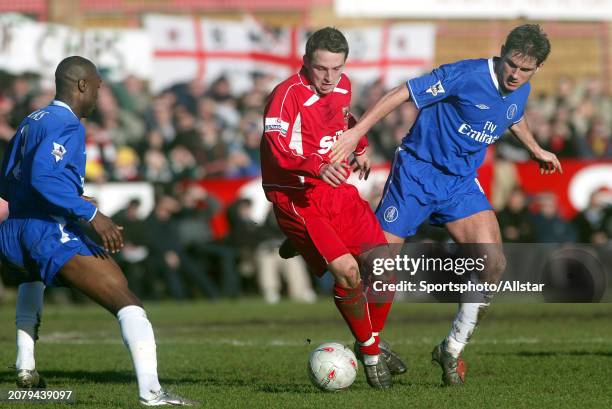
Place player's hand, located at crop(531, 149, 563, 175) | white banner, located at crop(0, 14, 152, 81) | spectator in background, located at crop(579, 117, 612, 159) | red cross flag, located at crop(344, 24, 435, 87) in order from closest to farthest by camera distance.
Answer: player's hand, located at crop(531, 149, 563, 175)
spectator in background, located at crop(579, 117, 612, 159)
white banner, located at crop(0, 14, 152, 81)
red cross flag, located at crop(344, 24, 435, 87)

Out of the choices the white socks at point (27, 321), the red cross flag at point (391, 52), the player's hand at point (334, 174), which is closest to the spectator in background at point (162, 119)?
the red cross flag at point (391, 52)

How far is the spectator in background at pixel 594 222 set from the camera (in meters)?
20.2

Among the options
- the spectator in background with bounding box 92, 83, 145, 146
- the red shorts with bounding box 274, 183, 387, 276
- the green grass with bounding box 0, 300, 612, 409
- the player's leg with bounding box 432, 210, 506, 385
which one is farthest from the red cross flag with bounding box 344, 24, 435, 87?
the red shorts with bounding box 274, 183, 387, 276

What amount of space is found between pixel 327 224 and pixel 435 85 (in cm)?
138

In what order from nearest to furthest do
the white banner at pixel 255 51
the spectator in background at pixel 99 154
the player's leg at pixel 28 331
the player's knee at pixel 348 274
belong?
the player's knee at pixel 348 274 → the player's leg at pixel 28 331 → the spectator in background at pixel 99 154 → the white banner at pixel 255 51

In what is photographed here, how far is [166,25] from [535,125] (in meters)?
7.35

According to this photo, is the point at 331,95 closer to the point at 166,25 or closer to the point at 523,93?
the point at 523,93

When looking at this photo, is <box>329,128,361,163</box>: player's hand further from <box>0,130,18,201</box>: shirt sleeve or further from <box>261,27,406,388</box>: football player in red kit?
<box>0,130,18,201</box>: shirt sleeve

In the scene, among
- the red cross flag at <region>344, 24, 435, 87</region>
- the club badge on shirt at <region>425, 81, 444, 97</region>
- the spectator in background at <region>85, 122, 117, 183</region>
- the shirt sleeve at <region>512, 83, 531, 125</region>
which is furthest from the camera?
the red cross flag at <region>344, 24, 435, 87</region>

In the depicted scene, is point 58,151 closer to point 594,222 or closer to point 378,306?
point 378,306

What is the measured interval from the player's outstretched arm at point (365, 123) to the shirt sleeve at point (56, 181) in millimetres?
1827

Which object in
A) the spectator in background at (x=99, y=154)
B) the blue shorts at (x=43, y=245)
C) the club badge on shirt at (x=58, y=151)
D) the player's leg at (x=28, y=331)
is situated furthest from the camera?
the spectator in background at (x=99, y=154)

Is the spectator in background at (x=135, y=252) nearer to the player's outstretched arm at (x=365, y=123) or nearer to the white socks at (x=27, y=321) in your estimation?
the white socks at (x=27, y=321)

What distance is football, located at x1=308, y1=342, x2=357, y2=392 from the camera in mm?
8859
